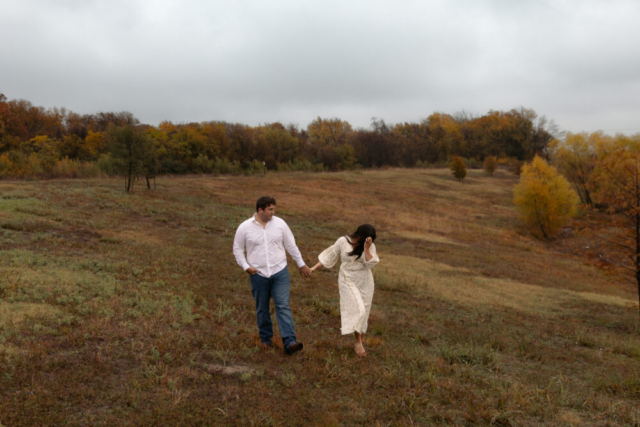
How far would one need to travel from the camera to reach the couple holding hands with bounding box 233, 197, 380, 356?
6.05 meters

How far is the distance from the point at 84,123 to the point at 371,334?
81.1 metres

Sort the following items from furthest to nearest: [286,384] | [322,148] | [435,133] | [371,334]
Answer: [435,133] → [322,148] → [371,334] → [286,384]

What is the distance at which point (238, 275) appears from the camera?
480 inches

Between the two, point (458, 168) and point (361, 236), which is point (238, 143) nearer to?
point (458, 168)

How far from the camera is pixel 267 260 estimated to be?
6.03 metres

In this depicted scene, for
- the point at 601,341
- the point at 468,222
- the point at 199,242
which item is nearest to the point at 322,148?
the point at 468,222

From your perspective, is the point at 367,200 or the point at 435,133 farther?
the point at 435,133

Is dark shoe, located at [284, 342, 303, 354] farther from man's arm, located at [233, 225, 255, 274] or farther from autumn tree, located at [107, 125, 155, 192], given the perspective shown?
autumn tree, located at [107, 125, 155, 192]

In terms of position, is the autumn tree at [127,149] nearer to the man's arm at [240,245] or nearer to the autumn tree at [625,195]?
the man's arm at [240,245]

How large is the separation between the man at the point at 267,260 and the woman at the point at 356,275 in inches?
26.5

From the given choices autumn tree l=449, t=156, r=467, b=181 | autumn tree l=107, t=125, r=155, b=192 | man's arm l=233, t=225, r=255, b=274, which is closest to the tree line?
autumn tree l=107, t=125, r=155, b=192

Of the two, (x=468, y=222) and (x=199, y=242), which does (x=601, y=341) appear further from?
(x=468, y=222)

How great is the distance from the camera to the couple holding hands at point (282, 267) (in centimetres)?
605

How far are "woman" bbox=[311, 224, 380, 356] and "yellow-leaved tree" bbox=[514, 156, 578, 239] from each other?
4290cm
